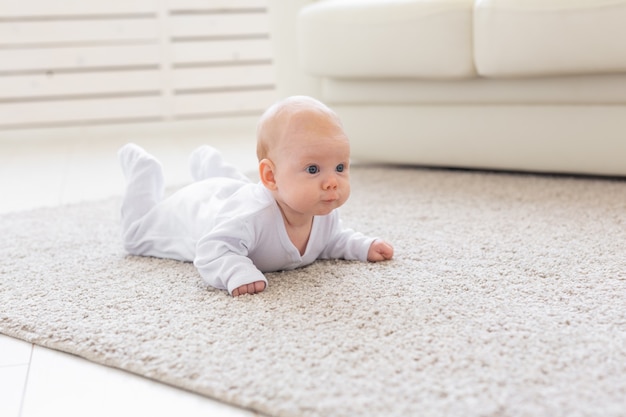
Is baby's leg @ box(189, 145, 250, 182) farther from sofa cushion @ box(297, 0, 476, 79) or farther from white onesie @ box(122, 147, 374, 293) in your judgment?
sofa cushion @ box(297, 0, 476, 79)

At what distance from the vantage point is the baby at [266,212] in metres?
1.03

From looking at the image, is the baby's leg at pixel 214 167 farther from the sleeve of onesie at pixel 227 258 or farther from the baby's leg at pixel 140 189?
the sleeve of onesie at pixel 227 258

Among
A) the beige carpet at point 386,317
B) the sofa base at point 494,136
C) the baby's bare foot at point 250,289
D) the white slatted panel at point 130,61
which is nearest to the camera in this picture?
the beige carpet at point 386,317

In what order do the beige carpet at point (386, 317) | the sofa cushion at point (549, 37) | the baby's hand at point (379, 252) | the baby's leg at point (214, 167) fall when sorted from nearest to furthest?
1. the beige carpet at point (386, 317)
2. the baby's hand at point (379, 252)
3. the baby's leg at point (214, 167)
4. the sofa cushion at point (549, 37)

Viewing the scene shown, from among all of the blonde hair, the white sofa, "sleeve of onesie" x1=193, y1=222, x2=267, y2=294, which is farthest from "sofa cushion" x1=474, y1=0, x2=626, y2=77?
"sleeve of onesie" x1=193, y1=222, x2=267, y2=294

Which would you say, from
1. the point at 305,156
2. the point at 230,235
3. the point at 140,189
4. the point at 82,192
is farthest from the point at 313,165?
the point at 82,192

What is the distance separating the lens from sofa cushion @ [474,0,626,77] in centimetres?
146

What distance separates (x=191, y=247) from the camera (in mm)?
1186

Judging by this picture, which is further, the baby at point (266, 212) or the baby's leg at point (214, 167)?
the baby's leg at point (214, 167)

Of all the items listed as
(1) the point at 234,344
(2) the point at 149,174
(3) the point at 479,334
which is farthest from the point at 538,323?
(2) the point at 149,174

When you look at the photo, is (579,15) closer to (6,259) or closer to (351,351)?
(351,351)

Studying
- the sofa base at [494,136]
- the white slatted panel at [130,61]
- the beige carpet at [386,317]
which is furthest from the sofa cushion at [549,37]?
the white slatted panel at [130,61]

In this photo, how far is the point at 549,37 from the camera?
1515 millimetres

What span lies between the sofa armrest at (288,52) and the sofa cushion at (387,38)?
103mm
